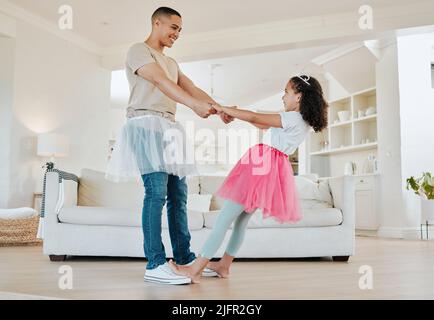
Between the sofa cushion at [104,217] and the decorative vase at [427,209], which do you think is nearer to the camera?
the sofa cushion at [104,217]

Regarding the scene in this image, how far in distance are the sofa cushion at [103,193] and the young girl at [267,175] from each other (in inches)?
59.7

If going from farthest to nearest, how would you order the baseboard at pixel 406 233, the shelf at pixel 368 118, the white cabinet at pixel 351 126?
the white cabinet at pixel 351 126, the shelf at pixel 368 118, the baseboard at pixel 406 233

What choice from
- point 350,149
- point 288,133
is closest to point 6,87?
point 288,133

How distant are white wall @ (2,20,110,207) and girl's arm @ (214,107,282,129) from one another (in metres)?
3.60

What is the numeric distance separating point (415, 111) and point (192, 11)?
3114 millimetres

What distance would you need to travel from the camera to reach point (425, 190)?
545 centimetres

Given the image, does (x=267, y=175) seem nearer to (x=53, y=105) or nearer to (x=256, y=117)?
(x=256, y=117)

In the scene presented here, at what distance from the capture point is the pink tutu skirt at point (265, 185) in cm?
207

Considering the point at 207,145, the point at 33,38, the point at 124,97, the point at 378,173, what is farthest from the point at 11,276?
the point at 207,145

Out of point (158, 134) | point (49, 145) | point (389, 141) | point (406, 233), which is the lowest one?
point (406, 233)

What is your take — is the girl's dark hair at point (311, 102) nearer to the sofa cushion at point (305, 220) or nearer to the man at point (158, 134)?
the man at point (158, 134)

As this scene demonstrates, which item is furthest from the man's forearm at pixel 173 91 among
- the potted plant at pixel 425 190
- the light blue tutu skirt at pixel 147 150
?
the potted plant at pixel 425 190
